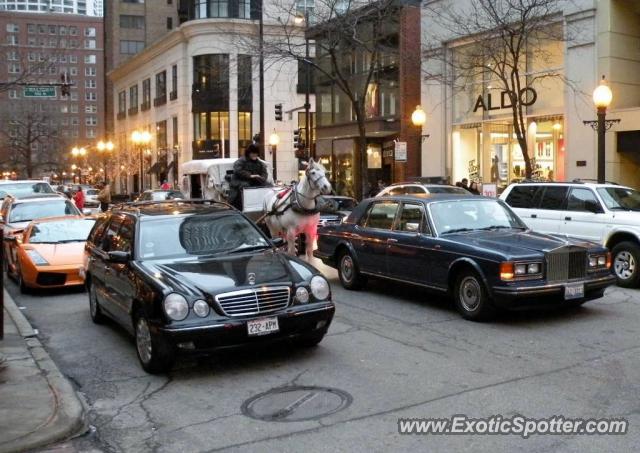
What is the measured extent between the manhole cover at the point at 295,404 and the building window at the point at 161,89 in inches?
2166

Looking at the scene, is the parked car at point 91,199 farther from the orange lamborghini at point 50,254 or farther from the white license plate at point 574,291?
the white license plate at point 574,291

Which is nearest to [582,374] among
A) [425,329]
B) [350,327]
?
[425,329]

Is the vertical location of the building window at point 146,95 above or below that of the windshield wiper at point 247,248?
above

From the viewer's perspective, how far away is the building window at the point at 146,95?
63438 mm

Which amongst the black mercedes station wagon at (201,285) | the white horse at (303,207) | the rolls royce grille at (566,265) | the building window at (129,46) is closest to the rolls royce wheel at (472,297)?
the rolls royce grille at (566,265)

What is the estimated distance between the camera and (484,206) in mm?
10125

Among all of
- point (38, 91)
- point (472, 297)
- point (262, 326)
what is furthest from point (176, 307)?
point (38, 91)

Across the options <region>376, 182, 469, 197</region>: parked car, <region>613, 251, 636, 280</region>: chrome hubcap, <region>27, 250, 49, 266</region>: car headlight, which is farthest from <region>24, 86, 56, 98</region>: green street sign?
<region>613, 251, 636, 280</region>: chrome hubcap

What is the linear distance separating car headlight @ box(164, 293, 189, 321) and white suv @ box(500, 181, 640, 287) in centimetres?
820

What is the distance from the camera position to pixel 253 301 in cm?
664

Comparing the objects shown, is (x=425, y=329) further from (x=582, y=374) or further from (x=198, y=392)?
(x=198, y=392)

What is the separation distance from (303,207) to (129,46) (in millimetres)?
73965

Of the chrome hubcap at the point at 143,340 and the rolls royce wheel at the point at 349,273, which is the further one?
the rolls royce wheel at the point at 349,273

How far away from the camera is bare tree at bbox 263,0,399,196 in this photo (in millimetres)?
22344
